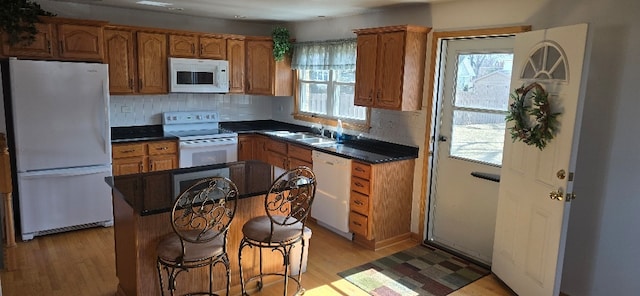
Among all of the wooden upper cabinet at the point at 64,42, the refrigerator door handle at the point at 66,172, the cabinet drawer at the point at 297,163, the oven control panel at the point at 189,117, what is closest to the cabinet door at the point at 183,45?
the oven control panel at the point at 189,117

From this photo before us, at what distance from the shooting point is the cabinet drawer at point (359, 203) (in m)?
4.00

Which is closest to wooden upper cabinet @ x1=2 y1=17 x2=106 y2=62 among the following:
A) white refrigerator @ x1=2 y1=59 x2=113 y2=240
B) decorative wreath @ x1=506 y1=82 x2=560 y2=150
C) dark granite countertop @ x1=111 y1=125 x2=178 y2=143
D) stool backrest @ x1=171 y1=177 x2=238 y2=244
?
white refrigerator @ x1=2 y1=59 x2=113 y2=240

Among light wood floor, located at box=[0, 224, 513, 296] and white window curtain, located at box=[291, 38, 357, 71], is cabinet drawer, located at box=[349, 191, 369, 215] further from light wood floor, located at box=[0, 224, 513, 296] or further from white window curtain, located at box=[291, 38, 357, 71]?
white window curtain, located at box=[291, 38, 357, 71]

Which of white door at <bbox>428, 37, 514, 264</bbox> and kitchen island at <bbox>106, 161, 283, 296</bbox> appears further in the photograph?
white door at <bbox>428, 37, 514, 264</bbox>

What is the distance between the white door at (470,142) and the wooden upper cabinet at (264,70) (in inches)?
91.7

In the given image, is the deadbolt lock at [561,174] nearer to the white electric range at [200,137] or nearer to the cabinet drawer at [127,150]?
the white electric range at [200,137]

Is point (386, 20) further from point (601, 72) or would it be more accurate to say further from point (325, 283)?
point (325, 283)

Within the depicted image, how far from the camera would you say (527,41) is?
3.07 metres

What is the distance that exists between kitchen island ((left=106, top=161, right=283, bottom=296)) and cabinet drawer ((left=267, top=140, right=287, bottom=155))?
1663 millimetres

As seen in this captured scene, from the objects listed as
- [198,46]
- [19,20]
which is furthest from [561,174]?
[19,20]

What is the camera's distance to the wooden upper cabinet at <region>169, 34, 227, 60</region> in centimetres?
506

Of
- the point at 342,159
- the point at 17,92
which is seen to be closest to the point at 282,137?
the point at 342,159

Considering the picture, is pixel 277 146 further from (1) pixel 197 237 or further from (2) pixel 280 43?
(1) pixel 197 237

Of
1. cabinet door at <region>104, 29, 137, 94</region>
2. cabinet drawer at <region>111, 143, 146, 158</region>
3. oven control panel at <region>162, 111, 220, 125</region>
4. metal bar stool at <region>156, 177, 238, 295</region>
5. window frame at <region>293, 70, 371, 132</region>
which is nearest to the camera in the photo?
metal bar stool at <region>156, 177, 238, 295</region>
